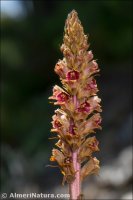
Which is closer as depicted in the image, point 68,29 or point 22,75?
point 68,29

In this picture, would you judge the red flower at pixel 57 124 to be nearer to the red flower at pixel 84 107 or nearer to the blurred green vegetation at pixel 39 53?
the red flower at pixel 84 107

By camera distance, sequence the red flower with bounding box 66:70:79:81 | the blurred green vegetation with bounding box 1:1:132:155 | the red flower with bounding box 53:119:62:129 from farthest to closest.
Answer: the blurred green vegetation with bounding box 1:1:132:155 → the red flower with bounding box 53:119:62:129 → the red flower with bounding box 66:70:79:81

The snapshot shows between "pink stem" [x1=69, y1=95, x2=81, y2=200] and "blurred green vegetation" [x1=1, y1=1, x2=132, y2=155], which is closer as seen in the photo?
"pink stem" [x1=69, y1=95, x2=81, y2=200]

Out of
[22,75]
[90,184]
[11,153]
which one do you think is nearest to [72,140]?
[90,184]

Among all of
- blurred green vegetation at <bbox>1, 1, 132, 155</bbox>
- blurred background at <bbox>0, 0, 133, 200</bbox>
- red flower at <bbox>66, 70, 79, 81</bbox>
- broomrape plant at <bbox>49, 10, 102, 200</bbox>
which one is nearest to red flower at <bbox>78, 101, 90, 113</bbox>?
broomrape plant at <bbox>49, 10, 102, 200</bbox>

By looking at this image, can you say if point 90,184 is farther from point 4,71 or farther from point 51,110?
point 4,71

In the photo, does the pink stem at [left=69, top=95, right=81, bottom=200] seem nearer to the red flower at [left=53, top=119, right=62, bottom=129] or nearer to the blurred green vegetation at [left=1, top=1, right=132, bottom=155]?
the red flower at [left=53, top=119, right=62, bottom=129]

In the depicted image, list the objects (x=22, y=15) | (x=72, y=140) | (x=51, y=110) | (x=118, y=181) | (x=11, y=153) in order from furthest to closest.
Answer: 1. (x=22, y=15)
2. (x=51, y=110)
3. (x=11, y=153)
4. (x=118, y=181)
5. (x=72, y=140)

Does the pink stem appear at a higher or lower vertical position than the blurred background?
lower
